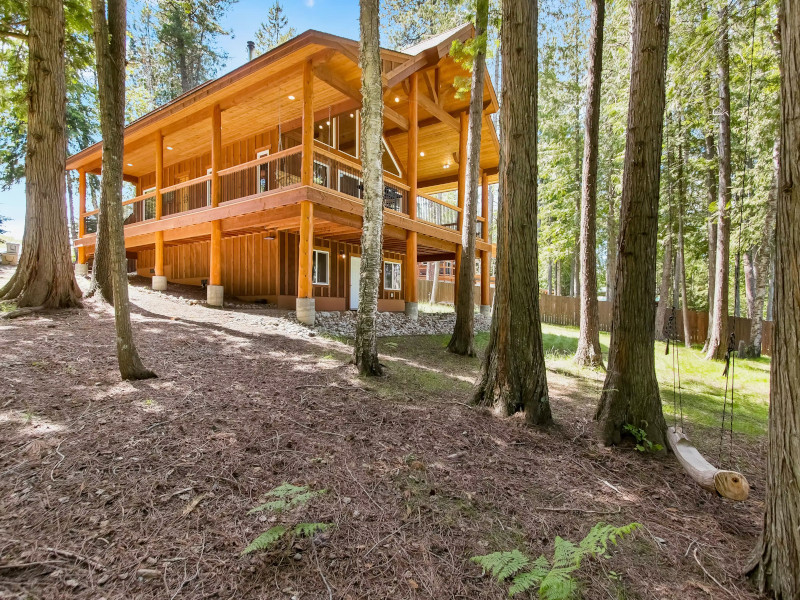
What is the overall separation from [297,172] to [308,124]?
9.92ft

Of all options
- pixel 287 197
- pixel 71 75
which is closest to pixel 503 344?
pixel 287 197

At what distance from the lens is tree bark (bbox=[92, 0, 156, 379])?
4289 mm

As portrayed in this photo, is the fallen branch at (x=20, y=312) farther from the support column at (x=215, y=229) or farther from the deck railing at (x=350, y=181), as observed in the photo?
the deck railing at (x=350, y=181)

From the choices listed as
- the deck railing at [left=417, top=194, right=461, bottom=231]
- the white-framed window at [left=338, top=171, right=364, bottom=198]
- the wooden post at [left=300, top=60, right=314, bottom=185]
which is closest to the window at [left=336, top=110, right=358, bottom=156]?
the white-framed window at [left=338, top=171, right=364, bottom=198]

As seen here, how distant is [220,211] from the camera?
11.5 m

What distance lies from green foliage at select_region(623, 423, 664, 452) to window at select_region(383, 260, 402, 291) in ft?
44.7

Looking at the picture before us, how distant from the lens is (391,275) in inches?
698

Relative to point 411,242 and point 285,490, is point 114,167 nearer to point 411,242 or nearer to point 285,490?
point 285,490

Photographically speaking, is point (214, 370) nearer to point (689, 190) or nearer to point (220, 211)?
point (220, 211)

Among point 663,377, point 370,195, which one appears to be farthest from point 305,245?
point 663,377

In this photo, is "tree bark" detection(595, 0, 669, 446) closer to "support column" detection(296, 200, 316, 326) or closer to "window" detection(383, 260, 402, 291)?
"support column" detection(296, 200, 316, 326)

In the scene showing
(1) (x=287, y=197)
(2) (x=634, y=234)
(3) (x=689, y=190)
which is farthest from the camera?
(3) (x=689, y=190)

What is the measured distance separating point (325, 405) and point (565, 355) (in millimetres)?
8608

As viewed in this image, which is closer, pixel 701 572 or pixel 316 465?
pixel 701 572
